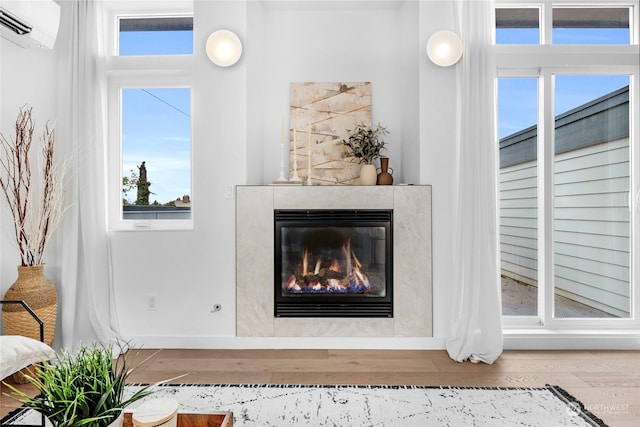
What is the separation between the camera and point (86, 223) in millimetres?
2854

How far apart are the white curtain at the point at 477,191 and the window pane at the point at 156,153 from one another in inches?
82.8

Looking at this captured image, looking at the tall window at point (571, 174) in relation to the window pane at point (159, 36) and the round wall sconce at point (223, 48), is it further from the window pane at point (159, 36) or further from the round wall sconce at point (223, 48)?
the window pane at point (159, 36)

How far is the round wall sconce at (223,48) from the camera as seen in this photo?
2906 mm

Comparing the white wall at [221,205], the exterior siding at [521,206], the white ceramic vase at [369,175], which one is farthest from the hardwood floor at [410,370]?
the white ceramic vase at [369,175]

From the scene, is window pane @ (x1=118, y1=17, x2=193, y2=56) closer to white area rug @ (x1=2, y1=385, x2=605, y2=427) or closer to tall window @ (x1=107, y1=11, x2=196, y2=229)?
tall window @ (x1=107, y1=11, x2=196, y2=229)


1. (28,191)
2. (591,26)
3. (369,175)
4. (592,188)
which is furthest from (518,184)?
(28,191)

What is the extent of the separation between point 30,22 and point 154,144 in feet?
3.49

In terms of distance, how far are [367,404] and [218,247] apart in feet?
5.07

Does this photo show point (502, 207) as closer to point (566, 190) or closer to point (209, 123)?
point (566, 190)

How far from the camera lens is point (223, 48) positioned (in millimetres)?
2910

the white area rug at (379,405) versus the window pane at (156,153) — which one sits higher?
the window pane at (156,153)

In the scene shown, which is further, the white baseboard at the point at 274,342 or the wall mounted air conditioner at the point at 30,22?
the white baseboard at the point at 274,342

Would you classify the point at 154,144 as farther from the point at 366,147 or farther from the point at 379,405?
the point at 379,405

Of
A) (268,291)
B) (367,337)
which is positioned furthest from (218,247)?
(367,337)
